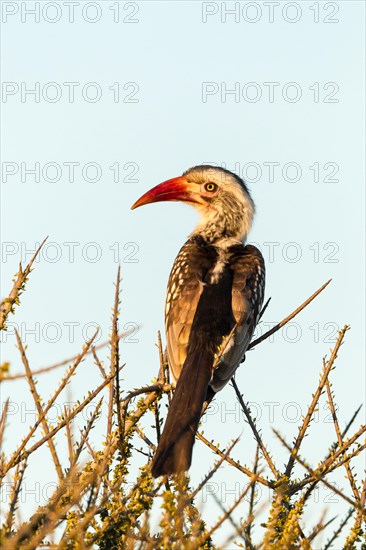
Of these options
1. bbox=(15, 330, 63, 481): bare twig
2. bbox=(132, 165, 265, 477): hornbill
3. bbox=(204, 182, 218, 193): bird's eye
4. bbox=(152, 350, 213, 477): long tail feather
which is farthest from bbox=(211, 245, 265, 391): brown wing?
bbox=(15, 330, 63, 481): bare twig

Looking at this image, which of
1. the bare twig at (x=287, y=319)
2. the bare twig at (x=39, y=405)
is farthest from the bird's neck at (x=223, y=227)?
the bare twig at (x=39, y=405)

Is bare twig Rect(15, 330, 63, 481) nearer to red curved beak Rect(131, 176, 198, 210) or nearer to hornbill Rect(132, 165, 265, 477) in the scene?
hornbill Rect(132, 165, 265, 477)

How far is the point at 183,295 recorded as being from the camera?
5.71 meters

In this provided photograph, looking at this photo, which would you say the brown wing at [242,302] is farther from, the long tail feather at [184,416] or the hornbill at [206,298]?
the long tail feather at [184,416]

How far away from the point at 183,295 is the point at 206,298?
0.66 feet

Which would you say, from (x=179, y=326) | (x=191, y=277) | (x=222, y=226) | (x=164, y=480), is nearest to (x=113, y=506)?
(x=164, y=480)

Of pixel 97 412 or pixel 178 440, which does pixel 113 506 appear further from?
pixel 178 440

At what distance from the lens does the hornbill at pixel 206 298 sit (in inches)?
175

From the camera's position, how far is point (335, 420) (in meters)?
4.17

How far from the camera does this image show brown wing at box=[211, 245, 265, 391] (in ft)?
17.0

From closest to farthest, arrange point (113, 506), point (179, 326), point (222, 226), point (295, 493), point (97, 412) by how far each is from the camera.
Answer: point (113, 506) → point (97, 412) → point (295, 493) → point (179, 326) → point (222, 226)

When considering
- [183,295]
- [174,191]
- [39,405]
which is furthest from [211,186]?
[39,405]

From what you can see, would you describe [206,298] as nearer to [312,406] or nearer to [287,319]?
[287,319]

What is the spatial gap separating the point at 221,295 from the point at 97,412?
90.7 inches
